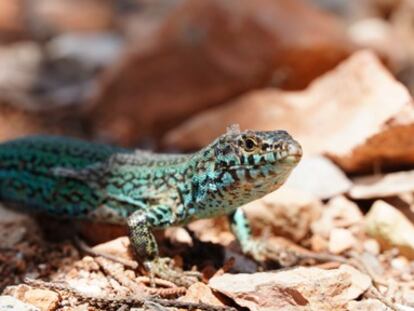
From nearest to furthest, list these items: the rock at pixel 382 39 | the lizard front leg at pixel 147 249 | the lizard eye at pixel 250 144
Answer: the lizard eye at pixel 250 144, the lizard front leg at pixel 147 249, the rock at pixel 382 39

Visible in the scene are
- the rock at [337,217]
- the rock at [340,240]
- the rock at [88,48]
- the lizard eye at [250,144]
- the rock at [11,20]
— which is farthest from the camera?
the rock at [11,20]

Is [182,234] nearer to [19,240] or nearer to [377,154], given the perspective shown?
[19,240]

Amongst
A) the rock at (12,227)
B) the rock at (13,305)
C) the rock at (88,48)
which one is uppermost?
the rock at (88,48)

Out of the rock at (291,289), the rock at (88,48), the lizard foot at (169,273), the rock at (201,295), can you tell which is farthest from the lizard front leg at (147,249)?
the rock at (88,48)

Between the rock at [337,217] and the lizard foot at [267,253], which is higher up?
the rock at [337,217]

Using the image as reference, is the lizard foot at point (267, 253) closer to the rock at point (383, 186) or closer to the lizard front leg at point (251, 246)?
the lizard front leg at point (251, 246)

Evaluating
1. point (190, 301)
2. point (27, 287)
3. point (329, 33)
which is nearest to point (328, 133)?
point (329, 33)

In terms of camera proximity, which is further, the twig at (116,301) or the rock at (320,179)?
the rock at (320,179)
